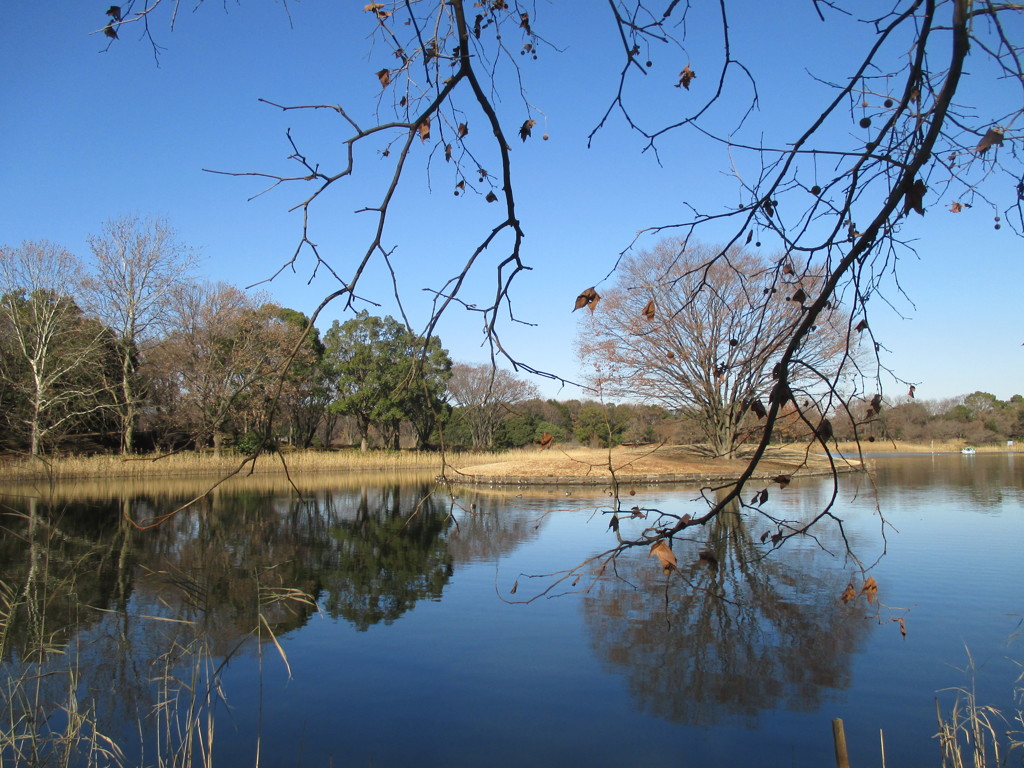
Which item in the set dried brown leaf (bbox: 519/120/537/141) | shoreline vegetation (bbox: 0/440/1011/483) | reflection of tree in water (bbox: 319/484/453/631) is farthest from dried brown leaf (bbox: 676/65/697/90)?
shoreline vegetation (bbox: 0/440/1011/483)

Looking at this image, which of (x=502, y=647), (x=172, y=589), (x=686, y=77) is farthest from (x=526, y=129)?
(x=172, y=589)

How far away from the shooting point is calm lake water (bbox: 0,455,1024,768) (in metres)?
4.35

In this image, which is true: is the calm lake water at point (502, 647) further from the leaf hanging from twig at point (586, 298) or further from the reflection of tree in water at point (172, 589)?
the leaf hanging from twig at point (586, 298)

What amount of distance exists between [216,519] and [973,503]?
1549 cm

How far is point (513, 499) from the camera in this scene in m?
17.3

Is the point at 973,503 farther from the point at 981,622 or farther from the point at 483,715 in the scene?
the point at 483,715

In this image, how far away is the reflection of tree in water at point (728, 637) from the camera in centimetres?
491

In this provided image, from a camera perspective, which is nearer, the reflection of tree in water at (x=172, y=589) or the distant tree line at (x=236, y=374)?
the reflection of tree in water at (x=172, y=589)

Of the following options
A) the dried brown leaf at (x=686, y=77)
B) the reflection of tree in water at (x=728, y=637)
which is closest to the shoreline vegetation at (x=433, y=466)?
the reflection of tree in water at (x=728, y=637)

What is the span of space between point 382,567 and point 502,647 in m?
3.75

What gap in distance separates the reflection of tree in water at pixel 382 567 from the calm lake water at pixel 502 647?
6 cm

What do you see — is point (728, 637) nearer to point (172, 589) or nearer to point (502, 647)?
point (502, 647)

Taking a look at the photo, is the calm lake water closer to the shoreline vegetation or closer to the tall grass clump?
the tall grass clump

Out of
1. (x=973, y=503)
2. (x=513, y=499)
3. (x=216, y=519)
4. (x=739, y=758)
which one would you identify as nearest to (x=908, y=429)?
(x=973, y=503)
